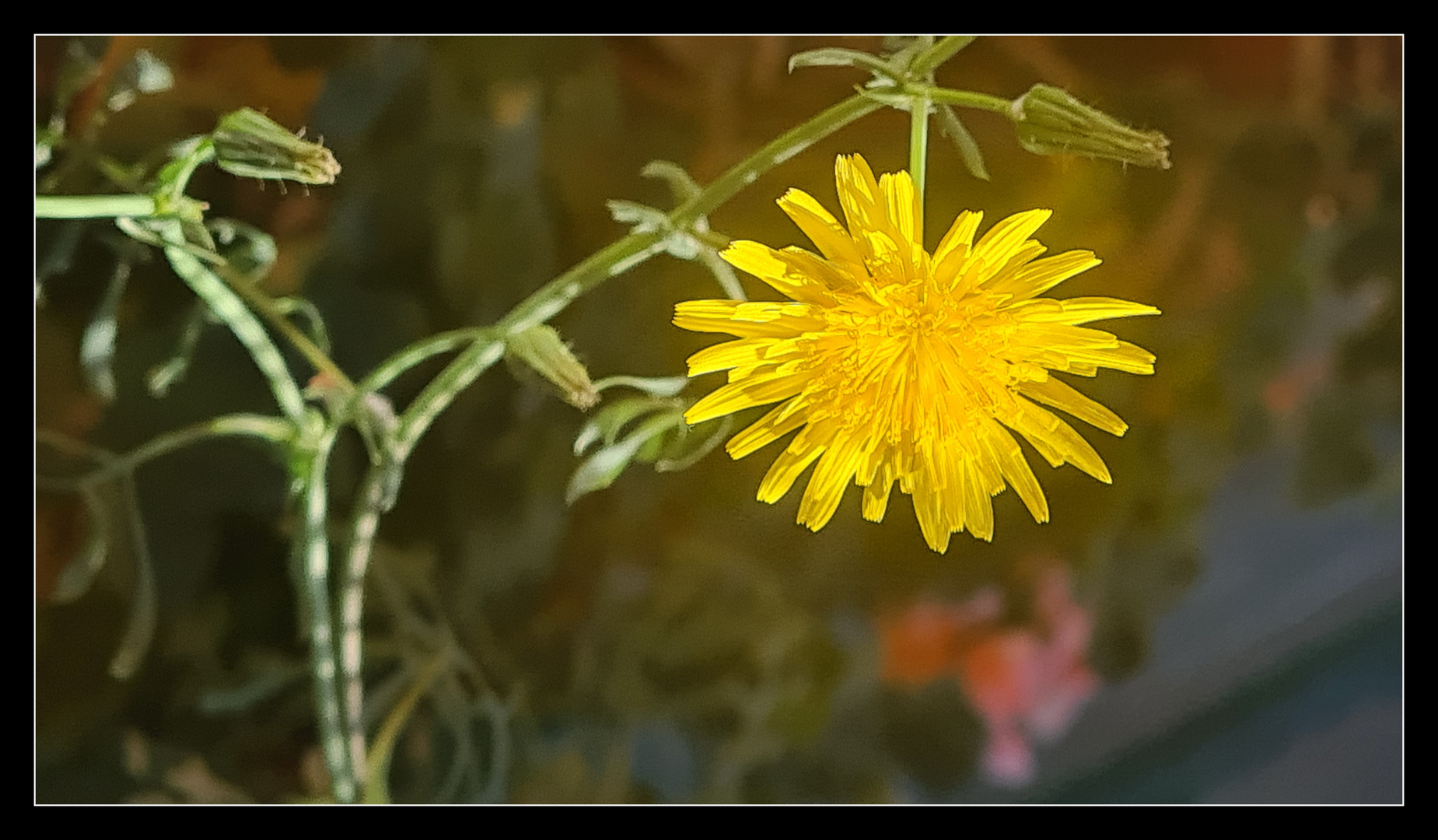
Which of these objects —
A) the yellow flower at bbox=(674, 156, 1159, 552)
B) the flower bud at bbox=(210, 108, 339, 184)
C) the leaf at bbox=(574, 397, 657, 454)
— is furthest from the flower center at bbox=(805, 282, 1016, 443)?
the flower bud at bbox=(210, 108, 339, 184)

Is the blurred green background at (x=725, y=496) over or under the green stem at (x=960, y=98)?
under

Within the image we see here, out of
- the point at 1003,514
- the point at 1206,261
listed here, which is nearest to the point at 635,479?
the point at 1003,514

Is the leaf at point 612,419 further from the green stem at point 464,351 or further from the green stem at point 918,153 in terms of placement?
the green stem at point 918,153

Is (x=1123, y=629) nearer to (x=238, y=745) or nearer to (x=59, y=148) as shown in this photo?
(x=238, y=745)

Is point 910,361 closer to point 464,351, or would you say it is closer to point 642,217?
point 642,217

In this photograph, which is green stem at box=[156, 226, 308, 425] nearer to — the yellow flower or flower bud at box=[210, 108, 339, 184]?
flower bud at box=[210, 108, 339, 184]

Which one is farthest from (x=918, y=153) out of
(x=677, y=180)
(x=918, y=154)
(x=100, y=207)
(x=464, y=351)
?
(x=100, y=207)

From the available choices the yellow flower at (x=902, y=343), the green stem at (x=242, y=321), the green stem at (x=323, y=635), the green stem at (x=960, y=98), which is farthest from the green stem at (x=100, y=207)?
the green stem at (x=960, y=98)
